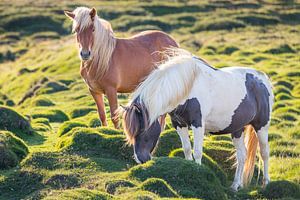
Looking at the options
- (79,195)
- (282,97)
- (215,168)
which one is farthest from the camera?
(282,97)

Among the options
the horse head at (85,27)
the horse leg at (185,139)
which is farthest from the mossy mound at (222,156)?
the horse head at (85,27)

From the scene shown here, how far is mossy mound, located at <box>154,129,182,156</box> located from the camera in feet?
39.0

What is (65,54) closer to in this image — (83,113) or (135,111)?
(83,113)

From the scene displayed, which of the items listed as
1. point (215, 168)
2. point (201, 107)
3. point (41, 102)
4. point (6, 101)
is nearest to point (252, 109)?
point (215, 168)

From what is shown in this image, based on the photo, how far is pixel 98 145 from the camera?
1162 cm

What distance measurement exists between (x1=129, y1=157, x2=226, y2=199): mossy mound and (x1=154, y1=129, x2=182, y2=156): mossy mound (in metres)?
2.35

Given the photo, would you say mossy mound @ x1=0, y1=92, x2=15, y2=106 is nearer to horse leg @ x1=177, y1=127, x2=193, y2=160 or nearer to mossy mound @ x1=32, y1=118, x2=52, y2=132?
mossy mound @ x1=32, y1=118, x2=52, y2=132

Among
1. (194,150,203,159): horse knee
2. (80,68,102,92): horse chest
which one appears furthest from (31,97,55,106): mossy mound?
(194,150,203,159): horse knee

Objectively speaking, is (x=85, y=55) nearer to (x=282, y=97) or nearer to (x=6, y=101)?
(x=282, y=97)

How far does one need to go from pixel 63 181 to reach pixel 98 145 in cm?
196

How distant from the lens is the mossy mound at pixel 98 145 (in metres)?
11.4

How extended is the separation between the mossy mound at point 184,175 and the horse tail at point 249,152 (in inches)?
80.2

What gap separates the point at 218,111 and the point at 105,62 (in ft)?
11.1

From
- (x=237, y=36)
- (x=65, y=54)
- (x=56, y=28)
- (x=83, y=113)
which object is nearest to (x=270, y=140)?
(x=83, y=113)
